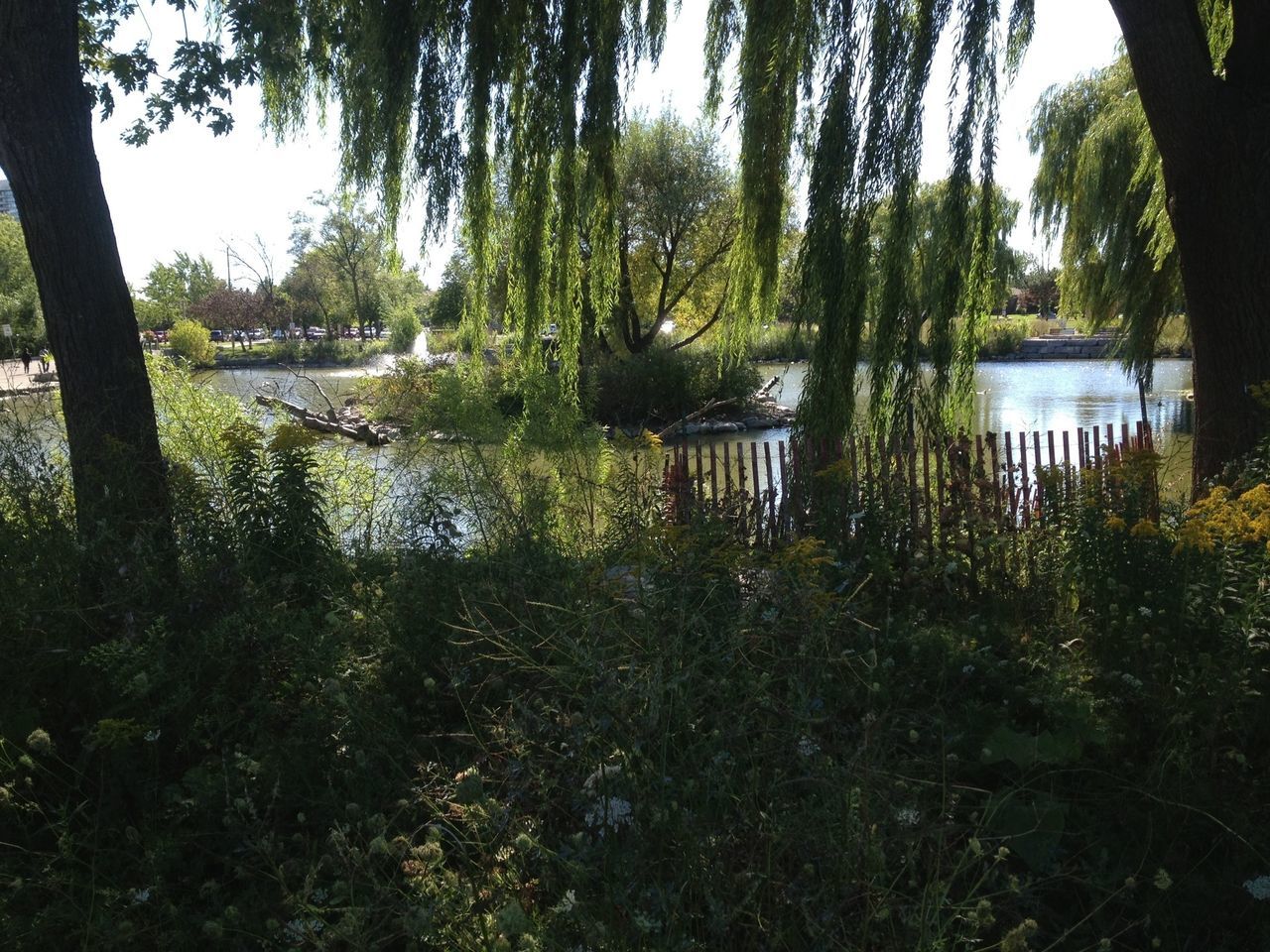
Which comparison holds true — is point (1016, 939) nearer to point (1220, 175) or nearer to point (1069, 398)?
point (1220, 175)

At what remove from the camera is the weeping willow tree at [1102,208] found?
16.5 metres

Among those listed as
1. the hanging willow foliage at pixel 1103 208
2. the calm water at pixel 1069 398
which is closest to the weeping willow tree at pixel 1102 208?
the hanging willow foliage at pixel 1103 208

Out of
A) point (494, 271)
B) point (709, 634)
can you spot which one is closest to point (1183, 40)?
point (494, 271)

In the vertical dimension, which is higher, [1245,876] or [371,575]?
[371,575]

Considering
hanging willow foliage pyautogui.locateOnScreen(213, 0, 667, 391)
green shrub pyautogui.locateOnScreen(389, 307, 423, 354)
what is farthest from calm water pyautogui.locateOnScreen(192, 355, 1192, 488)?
green shrub pyautogui.locateOnScreen(389, 307, 423, 354)

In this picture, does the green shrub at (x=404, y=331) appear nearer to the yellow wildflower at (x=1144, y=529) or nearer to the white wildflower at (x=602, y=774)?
the yellow wildflower at (x=1144, y=529)

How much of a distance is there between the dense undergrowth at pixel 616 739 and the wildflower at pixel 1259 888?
0.01 meters

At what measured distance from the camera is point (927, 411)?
5742 mm

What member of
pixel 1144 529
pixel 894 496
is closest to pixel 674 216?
pixel 894 496

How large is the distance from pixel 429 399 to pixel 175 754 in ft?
15.7

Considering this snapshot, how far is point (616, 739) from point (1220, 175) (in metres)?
5.13

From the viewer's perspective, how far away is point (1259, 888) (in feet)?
8.32

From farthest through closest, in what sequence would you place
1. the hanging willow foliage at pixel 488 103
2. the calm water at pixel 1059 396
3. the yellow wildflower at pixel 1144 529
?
the calm water at pixel 1059 396 < the hanging willow foliage at pixel 488 103 < the yellow wildflower at pixel 1144 529

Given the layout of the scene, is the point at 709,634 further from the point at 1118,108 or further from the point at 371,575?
the point at 1118,108
